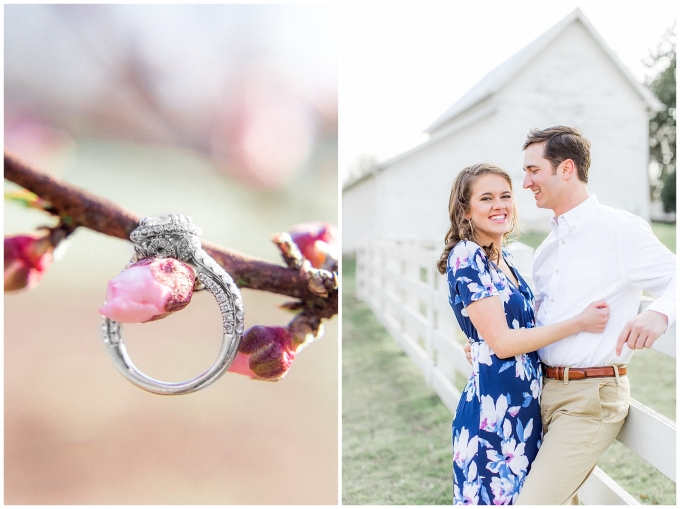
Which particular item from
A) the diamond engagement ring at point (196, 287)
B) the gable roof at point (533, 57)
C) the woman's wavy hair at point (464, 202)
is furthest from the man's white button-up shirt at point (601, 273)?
the gable roof at point (533, 57)

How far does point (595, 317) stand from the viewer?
0.96 metres

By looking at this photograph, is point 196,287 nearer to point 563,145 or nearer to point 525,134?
point 563,145

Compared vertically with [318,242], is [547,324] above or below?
below

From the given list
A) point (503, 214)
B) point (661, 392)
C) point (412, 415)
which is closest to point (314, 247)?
point (503, 214)

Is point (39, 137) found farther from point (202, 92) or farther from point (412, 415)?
point (412, 415)

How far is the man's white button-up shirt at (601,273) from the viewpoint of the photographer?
0.96 meters

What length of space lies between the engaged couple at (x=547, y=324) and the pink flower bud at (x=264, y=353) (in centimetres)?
39

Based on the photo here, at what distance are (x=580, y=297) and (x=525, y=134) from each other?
21.9 feet

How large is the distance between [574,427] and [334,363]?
447 mm

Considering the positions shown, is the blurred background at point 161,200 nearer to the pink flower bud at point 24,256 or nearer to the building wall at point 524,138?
the pink flower bud at point 24,256

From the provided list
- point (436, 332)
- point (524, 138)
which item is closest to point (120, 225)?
point (436, 332)

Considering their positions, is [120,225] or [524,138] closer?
[120,225]

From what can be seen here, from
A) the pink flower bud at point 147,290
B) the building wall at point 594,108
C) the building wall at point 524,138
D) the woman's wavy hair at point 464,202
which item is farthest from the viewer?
the building wall at point 594,108

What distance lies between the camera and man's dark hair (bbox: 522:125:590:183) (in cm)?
105
